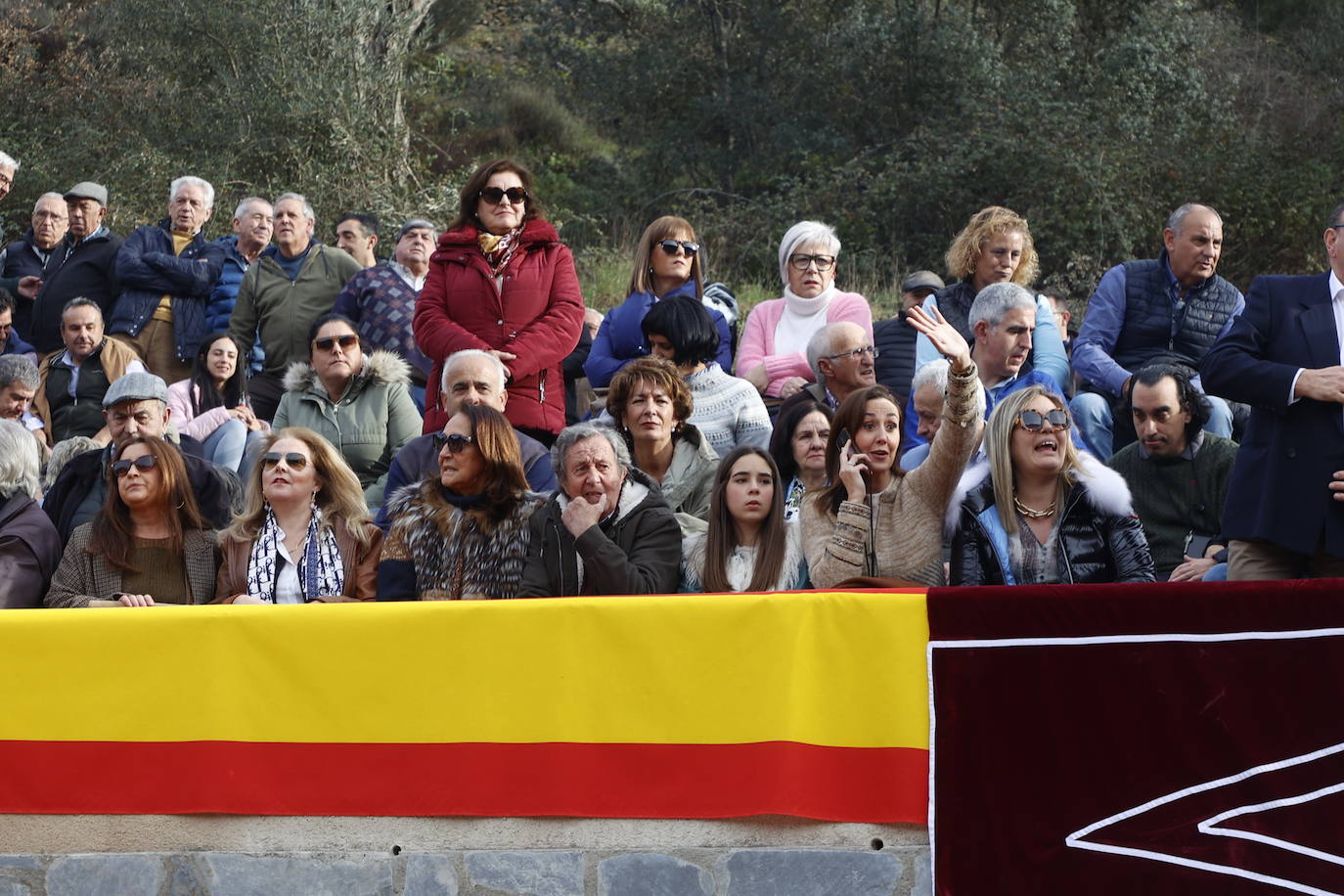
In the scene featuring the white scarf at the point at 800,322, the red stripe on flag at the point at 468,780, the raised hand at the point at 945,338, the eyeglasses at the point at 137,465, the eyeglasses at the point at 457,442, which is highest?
the white scarf at the point at 800,322

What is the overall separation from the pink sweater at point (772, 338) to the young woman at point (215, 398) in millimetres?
2407

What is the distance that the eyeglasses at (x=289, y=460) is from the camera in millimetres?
6148

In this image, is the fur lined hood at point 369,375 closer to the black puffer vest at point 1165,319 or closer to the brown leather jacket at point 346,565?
the brown leather jacket at point 346,565

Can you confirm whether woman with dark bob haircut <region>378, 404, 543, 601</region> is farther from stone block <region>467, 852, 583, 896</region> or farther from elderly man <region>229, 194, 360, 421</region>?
elderly man <region>229, 194, 360, 421</region>

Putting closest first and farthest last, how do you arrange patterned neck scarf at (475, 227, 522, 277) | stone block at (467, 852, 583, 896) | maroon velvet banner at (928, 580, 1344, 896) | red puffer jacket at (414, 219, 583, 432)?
maroon velvet banner at (928, 580, 1344, 896)
stone block at (467, 852, 583, 896)
red puffer jacket at (414, 219, 583, 432)
patterned neck scarf at (475, 227, 522, 277)

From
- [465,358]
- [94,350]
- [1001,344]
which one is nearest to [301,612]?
[465,358]

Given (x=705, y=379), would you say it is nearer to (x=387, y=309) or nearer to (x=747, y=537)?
(x=747, y=537)

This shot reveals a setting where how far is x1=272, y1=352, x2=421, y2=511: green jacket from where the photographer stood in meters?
7.46

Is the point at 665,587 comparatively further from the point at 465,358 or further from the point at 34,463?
the point at 34,463

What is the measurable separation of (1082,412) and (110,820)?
4141 millimetres

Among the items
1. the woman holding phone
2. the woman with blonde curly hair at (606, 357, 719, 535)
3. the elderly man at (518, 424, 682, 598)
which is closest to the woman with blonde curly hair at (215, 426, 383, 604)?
the elderly man at (518, 424, 682, 598)

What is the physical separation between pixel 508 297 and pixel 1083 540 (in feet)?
9.89

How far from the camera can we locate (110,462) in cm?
652

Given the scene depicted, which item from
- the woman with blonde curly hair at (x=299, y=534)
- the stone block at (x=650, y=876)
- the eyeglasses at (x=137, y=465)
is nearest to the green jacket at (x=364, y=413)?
the woman with blonde curly hair at (x=299, y=534)
